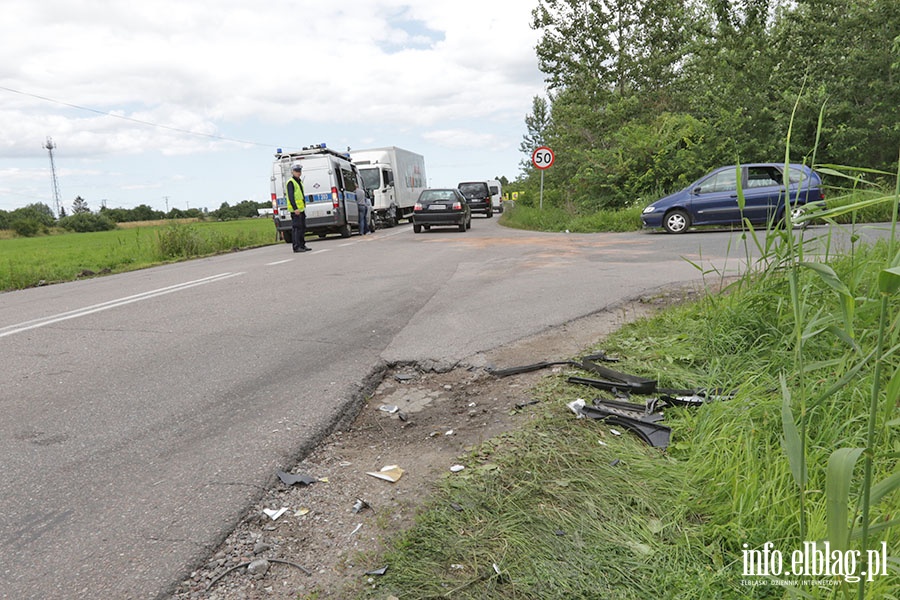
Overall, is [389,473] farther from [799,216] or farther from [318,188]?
[318,188]

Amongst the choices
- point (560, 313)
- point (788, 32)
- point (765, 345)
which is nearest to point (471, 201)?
point (788, 32)

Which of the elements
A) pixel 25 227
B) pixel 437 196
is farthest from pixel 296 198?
pixel 25 227

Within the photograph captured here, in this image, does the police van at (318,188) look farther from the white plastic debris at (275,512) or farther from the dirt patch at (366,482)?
the white plastic debris at (275,512)

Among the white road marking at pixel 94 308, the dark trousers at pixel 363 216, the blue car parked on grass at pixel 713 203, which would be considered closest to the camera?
the white road marking at pixel 94 308

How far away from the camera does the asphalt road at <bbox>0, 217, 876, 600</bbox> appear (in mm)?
2537

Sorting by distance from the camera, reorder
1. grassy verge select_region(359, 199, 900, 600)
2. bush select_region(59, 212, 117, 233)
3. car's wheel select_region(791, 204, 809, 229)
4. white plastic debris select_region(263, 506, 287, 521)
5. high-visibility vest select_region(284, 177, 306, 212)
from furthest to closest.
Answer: bush select_region(59, 212, 117, 233) → high-visibility vest select_region(284, 177, 306, 212) → white plastic debris select_region(263, 506, 287, 521) → car's wheel select_region(791, 204, 809, 229) → grassy verge select_region(359, 199, 900, 600)

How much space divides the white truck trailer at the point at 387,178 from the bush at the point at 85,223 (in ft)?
131

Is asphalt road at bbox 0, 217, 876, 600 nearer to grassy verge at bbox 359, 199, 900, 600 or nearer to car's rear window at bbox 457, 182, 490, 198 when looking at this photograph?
grassy verge at bbox 359, 199, 900, 600

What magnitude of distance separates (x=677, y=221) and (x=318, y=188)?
11.2m

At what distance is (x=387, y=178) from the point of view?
1171 inches

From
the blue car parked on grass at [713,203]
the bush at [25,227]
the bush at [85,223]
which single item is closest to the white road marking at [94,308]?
the blue car parked on grass at [713,203]

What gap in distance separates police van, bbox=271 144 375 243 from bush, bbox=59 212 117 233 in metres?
46.1

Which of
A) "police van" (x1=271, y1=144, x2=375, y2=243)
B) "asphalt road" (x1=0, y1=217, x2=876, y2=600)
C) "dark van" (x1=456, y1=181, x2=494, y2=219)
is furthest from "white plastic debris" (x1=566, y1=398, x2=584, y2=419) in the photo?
"dark van" (x1=456, y1=181, x2=494, y2=219)

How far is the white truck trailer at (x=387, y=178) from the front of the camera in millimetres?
28828
